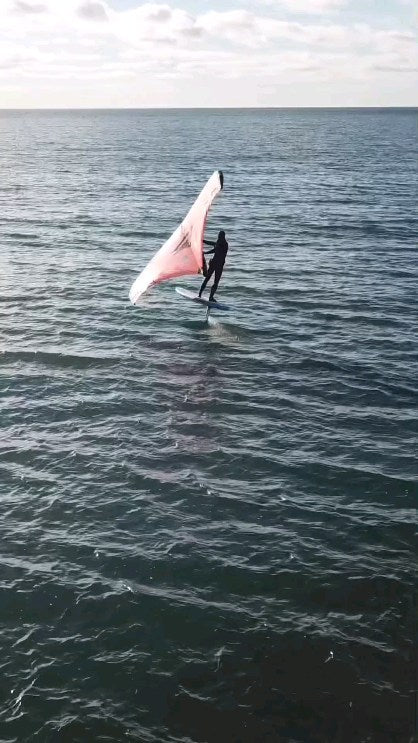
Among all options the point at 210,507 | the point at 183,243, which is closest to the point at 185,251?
the point at 183,243

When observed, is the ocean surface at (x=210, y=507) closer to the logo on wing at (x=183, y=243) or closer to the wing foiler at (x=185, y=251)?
the wing foiler at (x=185, y=251)

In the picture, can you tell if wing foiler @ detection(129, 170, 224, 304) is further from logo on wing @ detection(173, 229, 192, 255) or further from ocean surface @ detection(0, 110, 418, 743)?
ocean surface @ detection(0, 110, 418, 743)

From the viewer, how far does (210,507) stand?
68.7 ft

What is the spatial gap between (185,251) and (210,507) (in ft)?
41.6

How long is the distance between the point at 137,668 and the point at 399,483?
10.8m

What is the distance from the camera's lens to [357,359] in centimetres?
3184

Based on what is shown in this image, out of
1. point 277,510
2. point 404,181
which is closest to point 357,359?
point 277,510

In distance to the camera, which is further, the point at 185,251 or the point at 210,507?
the point at 185,251

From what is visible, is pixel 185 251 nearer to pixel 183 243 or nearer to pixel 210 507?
pixel 183 243

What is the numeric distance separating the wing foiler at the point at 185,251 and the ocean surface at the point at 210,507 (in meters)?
4.04

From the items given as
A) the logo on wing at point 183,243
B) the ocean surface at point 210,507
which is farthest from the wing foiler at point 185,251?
the ocean surface at point 210,507

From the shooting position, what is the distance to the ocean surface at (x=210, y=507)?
48.1ft

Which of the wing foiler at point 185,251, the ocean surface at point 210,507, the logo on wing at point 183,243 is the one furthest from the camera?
the logo on wing at point 183,243

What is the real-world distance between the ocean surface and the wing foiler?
13.3 ft
